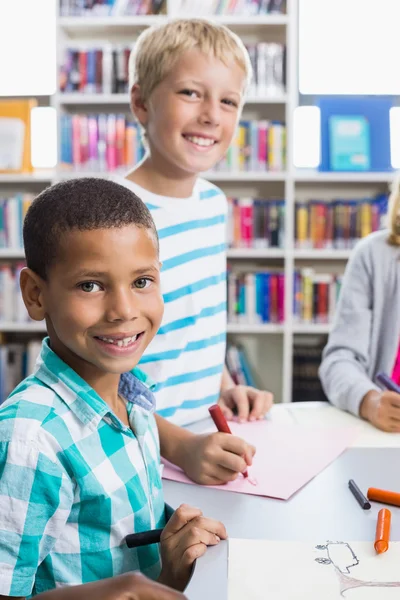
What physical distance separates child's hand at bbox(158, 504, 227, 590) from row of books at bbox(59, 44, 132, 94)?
9.36ft

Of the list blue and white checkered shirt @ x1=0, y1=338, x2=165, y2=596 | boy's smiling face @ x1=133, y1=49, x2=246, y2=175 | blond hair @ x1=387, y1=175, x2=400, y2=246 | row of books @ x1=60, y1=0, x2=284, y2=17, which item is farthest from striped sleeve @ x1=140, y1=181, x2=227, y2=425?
row of books @ x1=60, y1=0, x2=284, y2=17

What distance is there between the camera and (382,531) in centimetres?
75

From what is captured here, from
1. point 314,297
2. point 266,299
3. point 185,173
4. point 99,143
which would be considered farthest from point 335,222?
point 185,173

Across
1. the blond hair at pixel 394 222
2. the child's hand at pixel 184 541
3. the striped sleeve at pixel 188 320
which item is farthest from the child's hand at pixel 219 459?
the blond hair at pixel 394 222

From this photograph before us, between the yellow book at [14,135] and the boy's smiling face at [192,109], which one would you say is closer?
the boy's smiling face at [192,109]

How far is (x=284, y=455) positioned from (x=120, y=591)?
1.66ft

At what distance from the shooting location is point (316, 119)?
3.35m

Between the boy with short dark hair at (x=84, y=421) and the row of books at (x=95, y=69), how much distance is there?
2625mm

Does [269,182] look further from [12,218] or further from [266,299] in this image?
[12,218]

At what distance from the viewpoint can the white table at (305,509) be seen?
71 centimetres

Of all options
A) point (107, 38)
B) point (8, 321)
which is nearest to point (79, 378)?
point (8, 321)

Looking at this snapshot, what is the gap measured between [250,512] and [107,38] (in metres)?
3.16

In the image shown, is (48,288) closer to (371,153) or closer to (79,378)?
(79,378)

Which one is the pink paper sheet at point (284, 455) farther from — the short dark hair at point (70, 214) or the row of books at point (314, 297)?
the row of books at point (314, 297)
